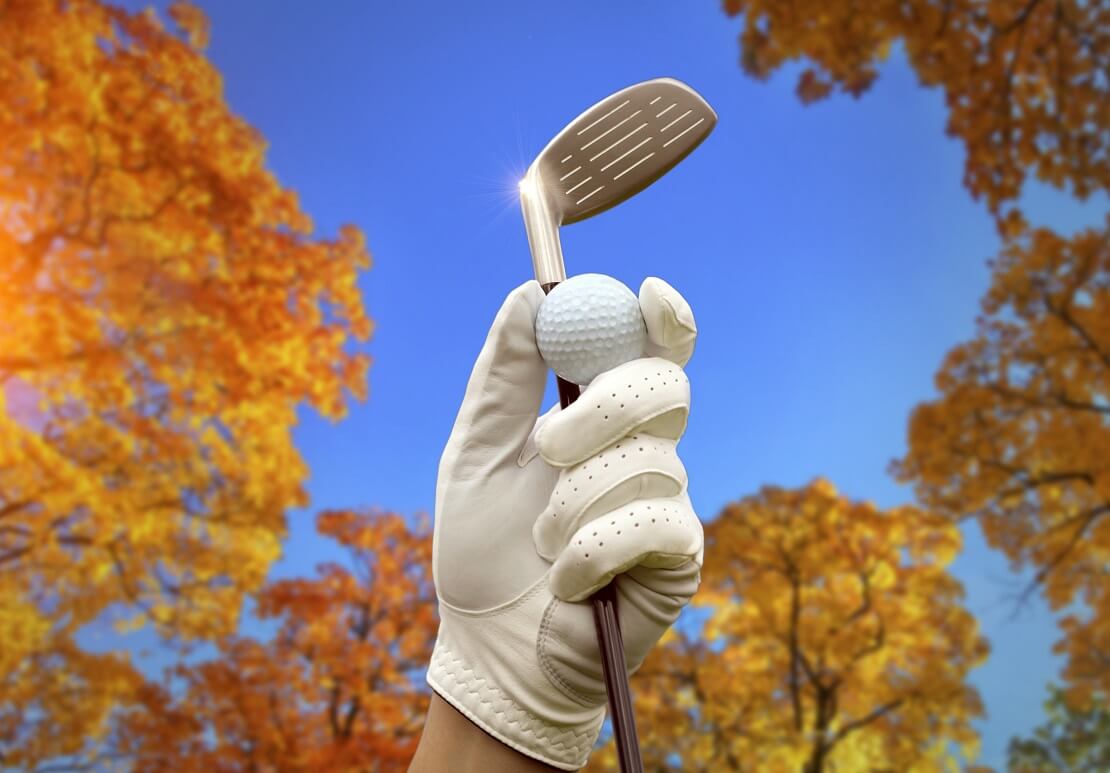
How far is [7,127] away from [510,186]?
217 inches

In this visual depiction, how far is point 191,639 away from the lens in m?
6.13

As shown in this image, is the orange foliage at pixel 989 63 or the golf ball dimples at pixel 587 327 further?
the orange foliage at pixel 989 63

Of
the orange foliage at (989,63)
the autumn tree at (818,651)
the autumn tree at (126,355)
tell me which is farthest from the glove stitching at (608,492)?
the orange foliage at (989,63)

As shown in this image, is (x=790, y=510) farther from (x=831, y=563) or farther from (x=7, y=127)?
(x=7, y=127)

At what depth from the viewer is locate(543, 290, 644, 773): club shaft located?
1.28 meters

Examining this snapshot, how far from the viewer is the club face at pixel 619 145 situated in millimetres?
1643

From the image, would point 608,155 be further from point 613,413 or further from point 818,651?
point 818,651

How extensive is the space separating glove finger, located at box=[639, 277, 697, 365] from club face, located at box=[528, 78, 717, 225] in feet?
0.77

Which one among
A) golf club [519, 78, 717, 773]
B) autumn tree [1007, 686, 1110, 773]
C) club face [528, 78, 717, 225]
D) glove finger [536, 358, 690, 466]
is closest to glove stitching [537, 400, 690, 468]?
glove finger [536, 358, 690, 466]

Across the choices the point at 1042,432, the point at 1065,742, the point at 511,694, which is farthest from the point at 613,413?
the point at 1065,742

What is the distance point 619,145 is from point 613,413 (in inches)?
19.5

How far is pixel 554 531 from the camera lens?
4.89 ft

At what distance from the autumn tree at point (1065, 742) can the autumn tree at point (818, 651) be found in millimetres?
356

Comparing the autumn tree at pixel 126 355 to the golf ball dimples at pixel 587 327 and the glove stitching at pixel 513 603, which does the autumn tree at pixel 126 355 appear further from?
the golf ball dimples at pixel 587 327
